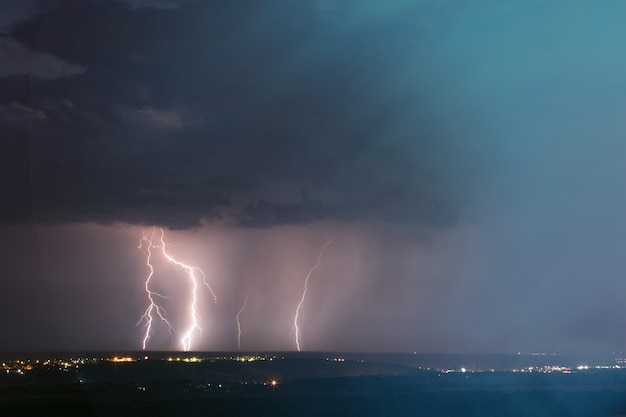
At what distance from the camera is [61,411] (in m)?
34.8

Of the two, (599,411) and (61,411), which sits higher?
(61,411)

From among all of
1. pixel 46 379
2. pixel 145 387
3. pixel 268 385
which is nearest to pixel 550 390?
pixel 268 385

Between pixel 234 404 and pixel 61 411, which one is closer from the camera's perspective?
pixel 61 411

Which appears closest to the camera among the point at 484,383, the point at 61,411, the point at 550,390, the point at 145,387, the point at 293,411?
the point at 61,411

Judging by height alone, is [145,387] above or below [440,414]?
above

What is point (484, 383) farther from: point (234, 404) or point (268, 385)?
point (234, 404)

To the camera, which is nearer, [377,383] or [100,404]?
[100,404]

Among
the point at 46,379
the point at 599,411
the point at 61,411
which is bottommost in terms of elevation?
the point at 599,411

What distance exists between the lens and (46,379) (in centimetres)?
5894

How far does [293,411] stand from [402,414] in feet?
17.6

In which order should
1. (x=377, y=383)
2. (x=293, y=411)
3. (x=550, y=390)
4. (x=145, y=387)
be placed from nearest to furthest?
(x=293, y=411) < (x=145, y=387) < (x=550, y=390) < (x=377, y=383)

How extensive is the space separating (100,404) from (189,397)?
5879 millimetres

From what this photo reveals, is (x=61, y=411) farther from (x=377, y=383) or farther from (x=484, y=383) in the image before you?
(x=484, y=383)

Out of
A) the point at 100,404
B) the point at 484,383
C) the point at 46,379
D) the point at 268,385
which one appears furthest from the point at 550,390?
the point at 46,379
